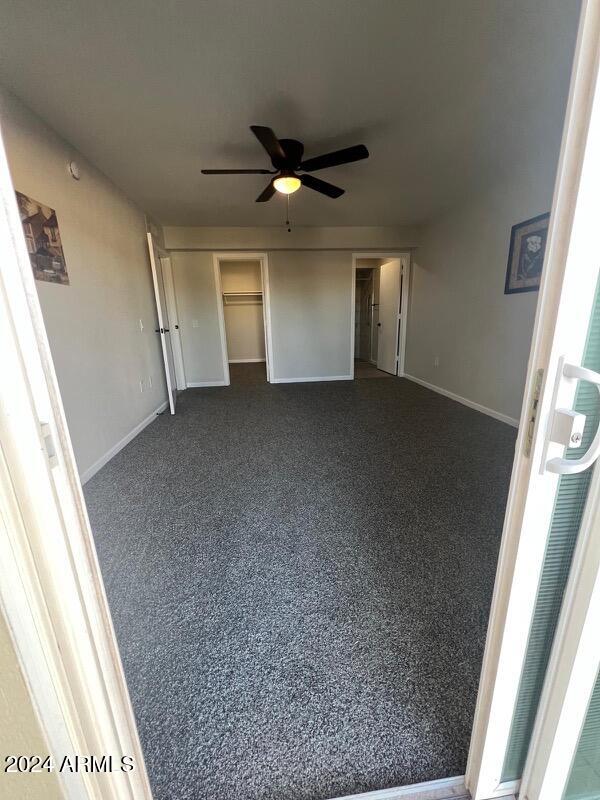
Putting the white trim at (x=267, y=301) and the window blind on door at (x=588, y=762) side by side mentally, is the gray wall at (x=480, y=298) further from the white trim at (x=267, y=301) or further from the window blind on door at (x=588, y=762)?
the window blind on door at (x=588, y=762)

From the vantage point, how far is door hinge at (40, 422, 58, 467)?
0.45 m

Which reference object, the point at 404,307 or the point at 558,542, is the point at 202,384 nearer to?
the point at 404,307

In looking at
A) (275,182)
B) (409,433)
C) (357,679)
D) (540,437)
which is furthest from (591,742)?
(275,182)

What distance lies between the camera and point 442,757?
843 mm

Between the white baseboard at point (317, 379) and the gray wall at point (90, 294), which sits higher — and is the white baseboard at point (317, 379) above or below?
below

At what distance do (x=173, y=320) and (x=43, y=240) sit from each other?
2.77 metres

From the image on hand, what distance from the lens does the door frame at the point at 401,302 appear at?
515 centimetres

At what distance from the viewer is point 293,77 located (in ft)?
6.02

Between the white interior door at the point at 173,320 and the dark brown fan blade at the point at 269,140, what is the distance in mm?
2861

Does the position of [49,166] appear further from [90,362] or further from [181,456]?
[181,456]

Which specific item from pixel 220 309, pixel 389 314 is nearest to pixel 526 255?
pixel 389 314

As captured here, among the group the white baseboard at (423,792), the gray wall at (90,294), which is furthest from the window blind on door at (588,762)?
the gray wall at (90,294)

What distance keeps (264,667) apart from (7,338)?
123 centimetres

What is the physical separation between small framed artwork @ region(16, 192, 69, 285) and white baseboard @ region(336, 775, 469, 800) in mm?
2783
